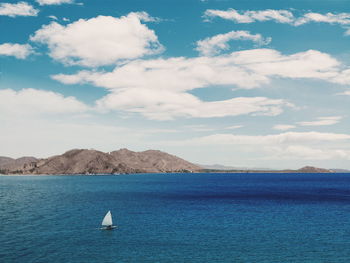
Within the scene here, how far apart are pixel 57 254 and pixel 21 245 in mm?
9630

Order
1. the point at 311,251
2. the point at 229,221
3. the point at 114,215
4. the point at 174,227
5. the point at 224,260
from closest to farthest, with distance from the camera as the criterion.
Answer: the point at 224,260 → the point at 311,251 → the point at 174,227 → the point at 229,221 → the point at 114,215

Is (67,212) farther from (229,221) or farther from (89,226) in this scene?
(229,221)

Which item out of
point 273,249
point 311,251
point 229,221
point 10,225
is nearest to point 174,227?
point 229,221

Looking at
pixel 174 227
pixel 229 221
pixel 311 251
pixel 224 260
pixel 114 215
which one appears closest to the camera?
pixel 224 260

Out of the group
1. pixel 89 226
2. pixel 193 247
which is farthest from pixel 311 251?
pixel 89 226

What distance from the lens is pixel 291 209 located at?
111 m

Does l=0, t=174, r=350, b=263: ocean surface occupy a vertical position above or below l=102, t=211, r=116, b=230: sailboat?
below

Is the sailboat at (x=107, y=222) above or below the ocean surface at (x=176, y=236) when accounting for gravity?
above

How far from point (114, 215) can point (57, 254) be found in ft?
141

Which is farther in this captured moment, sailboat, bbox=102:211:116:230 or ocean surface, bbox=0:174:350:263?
sailboat, bbox=102:211:116:230

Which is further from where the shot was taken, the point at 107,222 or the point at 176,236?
the point at 107,222

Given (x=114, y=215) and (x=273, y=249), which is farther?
(x=114, y=215)

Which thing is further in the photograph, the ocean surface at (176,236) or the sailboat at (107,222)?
the sailboat at (107,222)

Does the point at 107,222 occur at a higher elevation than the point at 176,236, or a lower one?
higher
